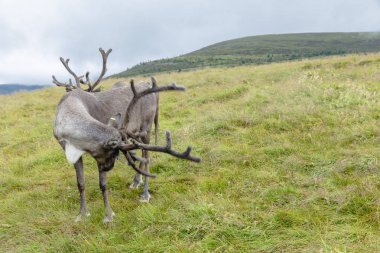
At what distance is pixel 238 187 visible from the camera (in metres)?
6.99

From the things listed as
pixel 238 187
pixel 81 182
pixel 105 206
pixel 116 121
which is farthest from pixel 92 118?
pixel 238 187

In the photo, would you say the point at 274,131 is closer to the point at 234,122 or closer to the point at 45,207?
the point at 234,122

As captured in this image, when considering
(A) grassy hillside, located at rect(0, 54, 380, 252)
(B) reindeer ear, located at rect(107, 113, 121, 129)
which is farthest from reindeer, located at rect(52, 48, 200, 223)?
(A) grassy hillside, located at rect(0, 54, 380, 252)

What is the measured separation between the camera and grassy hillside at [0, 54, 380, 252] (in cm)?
537

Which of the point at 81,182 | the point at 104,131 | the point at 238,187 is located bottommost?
the point at 238,187

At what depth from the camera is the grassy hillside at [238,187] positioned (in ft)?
17.6

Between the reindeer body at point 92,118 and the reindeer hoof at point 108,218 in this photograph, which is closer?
the reindeer body at point 92,118

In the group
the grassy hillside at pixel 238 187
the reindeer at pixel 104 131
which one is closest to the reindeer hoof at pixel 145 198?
the reindeer at pixel 104 131

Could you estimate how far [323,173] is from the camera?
281 inches

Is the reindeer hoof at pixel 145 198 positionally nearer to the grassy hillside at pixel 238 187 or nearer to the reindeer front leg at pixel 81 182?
the grassy hillside at pixel 238 187

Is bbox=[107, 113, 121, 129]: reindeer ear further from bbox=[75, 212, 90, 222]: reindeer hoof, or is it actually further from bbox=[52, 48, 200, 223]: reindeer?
bbox=[75, 212, 90, 222]: reindeer hoof

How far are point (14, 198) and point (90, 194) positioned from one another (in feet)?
5.16

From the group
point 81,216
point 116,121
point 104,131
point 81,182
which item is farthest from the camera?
point 81,182

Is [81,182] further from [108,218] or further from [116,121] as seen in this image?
[116,121]
